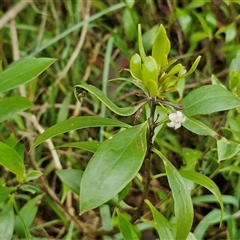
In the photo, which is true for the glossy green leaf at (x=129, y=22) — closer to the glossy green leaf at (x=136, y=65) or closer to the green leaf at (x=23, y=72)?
the green leaf at (x=23, y=72)

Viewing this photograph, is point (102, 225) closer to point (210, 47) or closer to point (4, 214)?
point (4, 214)

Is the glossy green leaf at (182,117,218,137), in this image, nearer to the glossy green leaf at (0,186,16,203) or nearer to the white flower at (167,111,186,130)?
the white flower at (167,111,186,130)

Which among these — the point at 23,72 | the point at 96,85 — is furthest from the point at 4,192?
the point at 96,85

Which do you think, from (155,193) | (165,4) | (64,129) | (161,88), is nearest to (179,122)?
(161,88)

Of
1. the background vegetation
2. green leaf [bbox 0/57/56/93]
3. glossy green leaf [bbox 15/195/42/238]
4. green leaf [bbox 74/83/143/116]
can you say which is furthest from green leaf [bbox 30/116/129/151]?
glossy green leaf [bbox 15/195/42/238]

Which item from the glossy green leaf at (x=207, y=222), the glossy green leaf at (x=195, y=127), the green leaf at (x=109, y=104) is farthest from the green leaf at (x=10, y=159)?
the glossy green leaf at (x=207, y=222)

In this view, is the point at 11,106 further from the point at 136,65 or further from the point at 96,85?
the point at 96,85
